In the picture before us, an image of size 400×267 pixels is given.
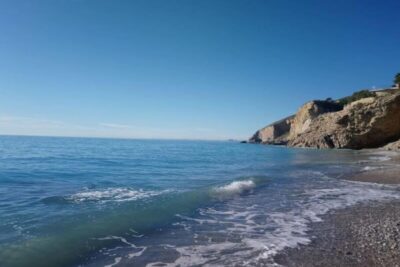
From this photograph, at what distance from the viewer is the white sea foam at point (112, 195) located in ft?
55.2

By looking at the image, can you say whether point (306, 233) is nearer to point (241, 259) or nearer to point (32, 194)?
point (241, 259)

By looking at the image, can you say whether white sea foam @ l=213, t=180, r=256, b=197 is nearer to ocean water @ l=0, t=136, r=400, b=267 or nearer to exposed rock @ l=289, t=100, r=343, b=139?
ocean water @ l=0, t=136, r=400, b=267

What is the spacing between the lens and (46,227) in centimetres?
1164

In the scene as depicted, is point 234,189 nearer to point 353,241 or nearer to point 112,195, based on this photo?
point 112,195

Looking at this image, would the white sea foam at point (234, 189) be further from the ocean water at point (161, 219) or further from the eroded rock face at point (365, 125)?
the eroded rock face at point (365, 125)

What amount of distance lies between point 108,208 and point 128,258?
20.7 ft

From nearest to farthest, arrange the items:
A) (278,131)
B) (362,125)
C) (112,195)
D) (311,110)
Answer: (112,195)
(362,125)
(311,110)
(278,131)

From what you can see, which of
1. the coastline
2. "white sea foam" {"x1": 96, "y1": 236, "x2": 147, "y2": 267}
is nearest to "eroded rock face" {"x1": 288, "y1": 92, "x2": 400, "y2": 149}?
the coastline

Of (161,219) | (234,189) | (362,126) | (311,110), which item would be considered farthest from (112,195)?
(311,110)

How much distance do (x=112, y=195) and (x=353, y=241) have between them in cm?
1245

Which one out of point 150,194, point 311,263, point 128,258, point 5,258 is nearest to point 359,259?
point 311,263

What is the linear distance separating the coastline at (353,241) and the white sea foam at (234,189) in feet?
21.7

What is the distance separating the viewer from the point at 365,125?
70.6 m

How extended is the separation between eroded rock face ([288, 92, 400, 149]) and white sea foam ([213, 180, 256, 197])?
55708 mm
